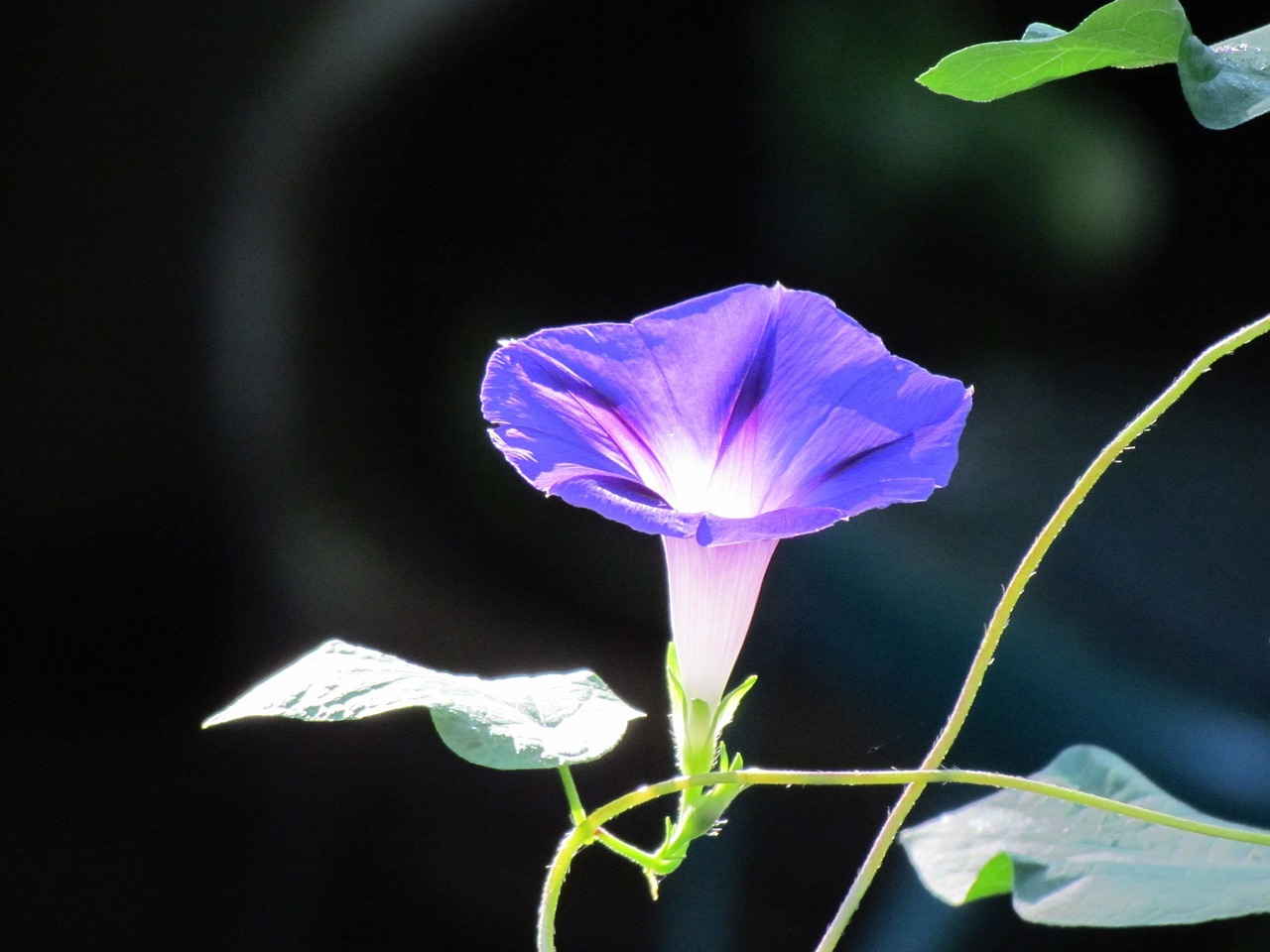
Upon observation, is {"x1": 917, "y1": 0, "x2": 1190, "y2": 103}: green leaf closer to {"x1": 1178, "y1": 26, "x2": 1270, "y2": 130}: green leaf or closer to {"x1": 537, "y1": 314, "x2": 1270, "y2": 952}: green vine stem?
{"x1": 1178, "y1": 26, "x2": 1270, "y2": 130}: green leaf

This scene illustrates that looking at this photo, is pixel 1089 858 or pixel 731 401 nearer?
pixel 731 401

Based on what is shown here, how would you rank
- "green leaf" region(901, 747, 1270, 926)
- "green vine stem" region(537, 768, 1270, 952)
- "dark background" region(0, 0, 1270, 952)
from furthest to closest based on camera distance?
"dark background" region(0, 0, 1270, 952)
"green leaf" region(901, 747, 1270, 926)
"green vine stem" region(537, 768, 1270, 952)

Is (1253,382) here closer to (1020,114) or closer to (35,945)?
(1020,114)

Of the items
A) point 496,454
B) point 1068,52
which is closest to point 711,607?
point 1068,52

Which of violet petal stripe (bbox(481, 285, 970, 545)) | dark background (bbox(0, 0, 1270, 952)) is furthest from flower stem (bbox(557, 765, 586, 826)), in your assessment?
dark background (bbox(0, 0, 1270, 952))

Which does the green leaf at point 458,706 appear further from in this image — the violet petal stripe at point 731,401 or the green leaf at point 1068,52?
the green leaf at point 1068,52

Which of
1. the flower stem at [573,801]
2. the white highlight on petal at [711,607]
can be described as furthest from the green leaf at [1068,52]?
the flower stem at [573,801]

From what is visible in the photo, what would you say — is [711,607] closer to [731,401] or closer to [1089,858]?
[731,401]
